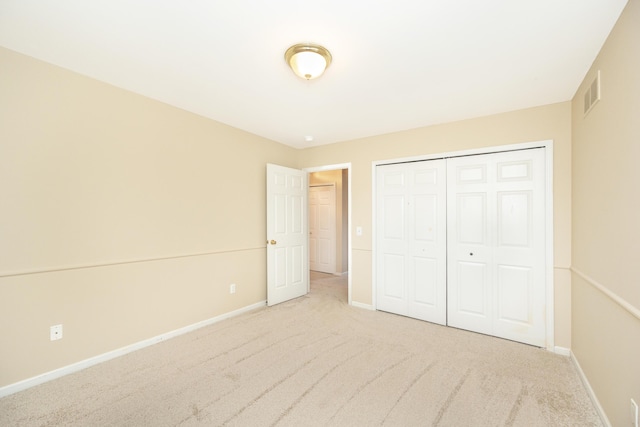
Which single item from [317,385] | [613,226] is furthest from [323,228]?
[613,226]

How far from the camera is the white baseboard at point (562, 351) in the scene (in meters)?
2.63

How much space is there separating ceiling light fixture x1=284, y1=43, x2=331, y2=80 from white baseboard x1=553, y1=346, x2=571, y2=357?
3.40m

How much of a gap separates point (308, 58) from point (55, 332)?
2.88 metres

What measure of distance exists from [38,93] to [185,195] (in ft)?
4.50

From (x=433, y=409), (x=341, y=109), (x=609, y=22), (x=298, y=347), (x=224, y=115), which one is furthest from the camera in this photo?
(x=224, y=115)

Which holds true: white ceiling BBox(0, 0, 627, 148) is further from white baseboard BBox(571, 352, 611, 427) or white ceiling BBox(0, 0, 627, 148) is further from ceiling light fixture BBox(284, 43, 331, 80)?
white baseboard BBox(571, 352, 611, 427)

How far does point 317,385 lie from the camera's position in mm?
2098

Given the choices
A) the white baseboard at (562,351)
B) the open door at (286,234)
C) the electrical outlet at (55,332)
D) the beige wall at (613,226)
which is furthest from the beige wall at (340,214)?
the electrical outlet at (55,332)

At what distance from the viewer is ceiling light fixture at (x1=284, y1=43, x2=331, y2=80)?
6.14 feet

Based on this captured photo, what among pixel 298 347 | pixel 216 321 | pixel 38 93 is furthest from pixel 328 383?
pixel 38 93

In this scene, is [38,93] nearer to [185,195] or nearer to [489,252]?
[185,195]

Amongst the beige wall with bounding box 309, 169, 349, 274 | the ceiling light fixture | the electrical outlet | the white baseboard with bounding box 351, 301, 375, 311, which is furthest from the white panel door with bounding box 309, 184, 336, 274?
the electrical outlet

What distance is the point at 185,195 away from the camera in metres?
3.05

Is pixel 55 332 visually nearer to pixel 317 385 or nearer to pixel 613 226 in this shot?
pixel 317 385
